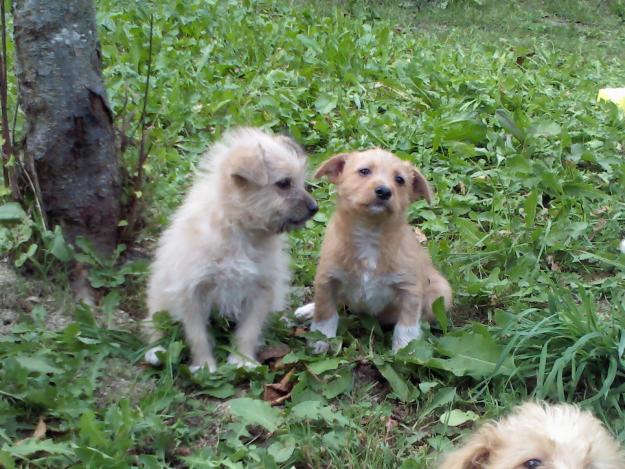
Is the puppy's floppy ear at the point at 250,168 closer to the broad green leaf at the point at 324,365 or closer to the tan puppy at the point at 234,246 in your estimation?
the tan puppy at the point at 234,246

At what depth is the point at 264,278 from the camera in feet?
14.0

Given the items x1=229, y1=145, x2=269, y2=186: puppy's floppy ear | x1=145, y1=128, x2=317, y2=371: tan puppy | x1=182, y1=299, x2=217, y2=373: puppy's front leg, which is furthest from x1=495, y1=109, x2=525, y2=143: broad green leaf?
x1=182, y1=299, x2=217, y2=373: puppy's front leg

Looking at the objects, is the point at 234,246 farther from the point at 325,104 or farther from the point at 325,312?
the point at 325,104

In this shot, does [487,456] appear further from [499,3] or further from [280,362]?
[499,3]

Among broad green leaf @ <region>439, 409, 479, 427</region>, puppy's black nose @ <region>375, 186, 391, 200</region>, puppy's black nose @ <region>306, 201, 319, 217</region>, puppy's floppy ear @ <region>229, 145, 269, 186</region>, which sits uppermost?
puppy's floppy ear @ <region>229, 145, 269, 186</region>

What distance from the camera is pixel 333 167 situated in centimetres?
474

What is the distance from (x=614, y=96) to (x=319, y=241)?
399cm

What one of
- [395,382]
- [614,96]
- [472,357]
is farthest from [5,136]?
[614,96]

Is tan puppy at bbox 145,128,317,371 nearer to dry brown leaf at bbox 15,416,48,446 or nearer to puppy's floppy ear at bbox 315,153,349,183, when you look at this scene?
puppy's floppy ear at bbox 315,153,349,183

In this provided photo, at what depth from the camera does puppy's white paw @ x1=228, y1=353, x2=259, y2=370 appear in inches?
163

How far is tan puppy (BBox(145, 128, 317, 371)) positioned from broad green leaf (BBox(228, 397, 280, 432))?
39 centimetres

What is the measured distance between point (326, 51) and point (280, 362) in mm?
4534

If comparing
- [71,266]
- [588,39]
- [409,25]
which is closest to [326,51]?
[409,25]

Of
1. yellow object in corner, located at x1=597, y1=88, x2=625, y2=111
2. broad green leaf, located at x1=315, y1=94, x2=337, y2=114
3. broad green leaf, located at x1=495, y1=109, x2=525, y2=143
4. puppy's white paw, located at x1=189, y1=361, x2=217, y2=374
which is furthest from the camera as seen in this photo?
yellow object in corner, located at x1=597, y1=88, x2=625, y2=111
